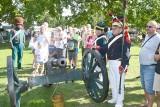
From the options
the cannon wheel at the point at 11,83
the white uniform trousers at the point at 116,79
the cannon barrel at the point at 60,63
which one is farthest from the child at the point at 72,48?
the cannon wheel at the point at 11,83

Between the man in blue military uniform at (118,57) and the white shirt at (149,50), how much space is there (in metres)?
0.27

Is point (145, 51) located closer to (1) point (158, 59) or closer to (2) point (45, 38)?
(1) point (158, 59)

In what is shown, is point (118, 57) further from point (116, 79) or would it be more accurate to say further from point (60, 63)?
point (60, 63)

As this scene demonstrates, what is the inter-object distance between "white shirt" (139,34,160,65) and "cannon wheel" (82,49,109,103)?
796mm

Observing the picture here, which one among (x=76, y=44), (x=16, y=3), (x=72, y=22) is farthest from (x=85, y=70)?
(x=16, y=3)

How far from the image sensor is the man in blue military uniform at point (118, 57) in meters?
5.14

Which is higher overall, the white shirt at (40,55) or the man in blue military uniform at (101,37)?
the man in blue military uniform at (101,37)

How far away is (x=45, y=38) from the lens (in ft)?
28.7

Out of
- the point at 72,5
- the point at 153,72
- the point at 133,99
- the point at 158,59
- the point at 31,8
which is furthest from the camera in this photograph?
the point at 31,8

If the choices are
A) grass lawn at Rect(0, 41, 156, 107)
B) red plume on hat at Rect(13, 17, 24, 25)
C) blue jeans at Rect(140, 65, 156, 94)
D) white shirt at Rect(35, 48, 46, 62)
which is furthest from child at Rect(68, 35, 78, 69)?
blue jeans at Rect(140, 65, 156, 94)

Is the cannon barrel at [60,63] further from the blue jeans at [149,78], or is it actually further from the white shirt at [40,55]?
the white shirt at [40,55]

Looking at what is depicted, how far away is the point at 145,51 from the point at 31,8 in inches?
883

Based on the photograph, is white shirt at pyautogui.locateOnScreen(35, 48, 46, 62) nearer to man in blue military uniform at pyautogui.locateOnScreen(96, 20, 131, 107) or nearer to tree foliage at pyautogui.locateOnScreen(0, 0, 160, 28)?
tree foliage at pyautogui.locateOnScreen(0, 0, 160, 28)

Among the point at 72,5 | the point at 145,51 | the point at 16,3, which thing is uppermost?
the point at 16,3
